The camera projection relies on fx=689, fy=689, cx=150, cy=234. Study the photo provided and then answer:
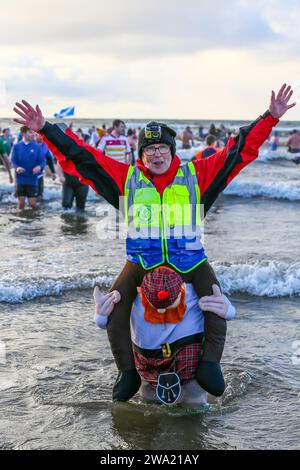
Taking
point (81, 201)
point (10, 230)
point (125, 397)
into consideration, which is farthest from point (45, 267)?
point (81, 201)

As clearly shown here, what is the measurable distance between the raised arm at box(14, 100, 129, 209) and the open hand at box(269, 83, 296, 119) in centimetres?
102

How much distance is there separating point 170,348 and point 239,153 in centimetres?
134

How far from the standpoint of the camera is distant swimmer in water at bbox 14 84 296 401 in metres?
4.39

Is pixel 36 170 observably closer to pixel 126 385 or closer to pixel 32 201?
pixel 32 201

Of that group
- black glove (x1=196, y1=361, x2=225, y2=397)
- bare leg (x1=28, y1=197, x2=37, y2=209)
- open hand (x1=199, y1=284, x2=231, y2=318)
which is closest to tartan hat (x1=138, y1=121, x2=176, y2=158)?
open hand (x1=199, y1=284, x2=231, y2=318)

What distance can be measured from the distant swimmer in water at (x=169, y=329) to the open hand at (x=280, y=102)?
46.3 inches

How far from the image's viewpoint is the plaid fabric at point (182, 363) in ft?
14.4

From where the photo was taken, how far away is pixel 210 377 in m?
4.29

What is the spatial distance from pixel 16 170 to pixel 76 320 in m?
6.99

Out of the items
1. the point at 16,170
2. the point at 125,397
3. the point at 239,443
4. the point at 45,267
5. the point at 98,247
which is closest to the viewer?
the point at 239,443

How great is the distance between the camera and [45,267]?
28.5 feet

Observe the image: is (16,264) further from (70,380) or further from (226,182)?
(226,182)

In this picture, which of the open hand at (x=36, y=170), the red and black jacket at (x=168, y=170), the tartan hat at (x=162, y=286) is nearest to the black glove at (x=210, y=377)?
the tartan hat at (x=162, y=286)

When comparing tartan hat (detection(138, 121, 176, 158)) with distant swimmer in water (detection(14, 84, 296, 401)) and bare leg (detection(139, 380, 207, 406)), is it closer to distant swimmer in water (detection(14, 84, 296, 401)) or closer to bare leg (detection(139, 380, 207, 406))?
distant swimmer in water (detection(14, 84, 296, 401))
